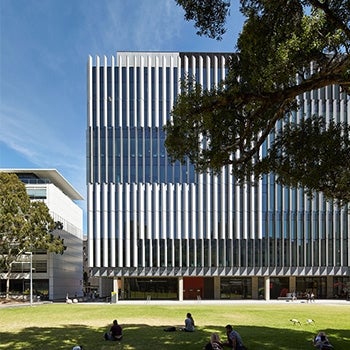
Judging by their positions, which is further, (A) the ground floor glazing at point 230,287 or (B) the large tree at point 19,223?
(A) the ground floor glazing at point 230,287

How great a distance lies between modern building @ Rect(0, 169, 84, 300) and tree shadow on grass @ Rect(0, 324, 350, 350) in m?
41.3

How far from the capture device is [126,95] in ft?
177

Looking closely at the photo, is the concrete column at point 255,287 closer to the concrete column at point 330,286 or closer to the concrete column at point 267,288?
the concrete column at point 267,288

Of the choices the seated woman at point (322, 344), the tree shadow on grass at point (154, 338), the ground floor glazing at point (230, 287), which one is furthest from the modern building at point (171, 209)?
the seated woman at point (322, 344)

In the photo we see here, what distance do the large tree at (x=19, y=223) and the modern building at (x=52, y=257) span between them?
34.8 feet

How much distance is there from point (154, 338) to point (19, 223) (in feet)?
107

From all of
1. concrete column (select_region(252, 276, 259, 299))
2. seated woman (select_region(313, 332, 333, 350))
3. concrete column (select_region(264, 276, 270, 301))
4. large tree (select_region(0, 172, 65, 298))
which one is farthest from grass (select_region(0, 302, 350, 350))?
concrete column (select_region(252, 276, 259, 299))

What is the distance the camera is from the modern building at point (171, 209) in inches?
2068

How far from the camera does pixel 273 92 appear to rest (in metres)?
12.4

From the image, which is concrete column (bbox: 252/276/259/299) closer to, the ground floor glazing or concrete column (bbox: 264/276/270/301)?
the ground floor glazing

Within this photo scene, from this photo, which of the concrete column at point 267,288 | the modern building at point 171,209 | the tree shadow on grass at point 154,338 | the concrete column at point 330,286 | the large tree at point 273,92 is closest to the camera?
the large tree at point 273,92

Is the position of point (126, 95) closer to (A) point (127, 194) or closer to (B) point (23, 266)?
(A) point (127, 194)

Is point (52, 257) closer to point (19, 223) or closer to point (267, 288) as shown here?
point (19, 223)

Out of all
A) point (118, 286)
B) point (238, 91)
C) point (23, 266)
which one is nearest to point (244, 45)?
point (238, 91)
